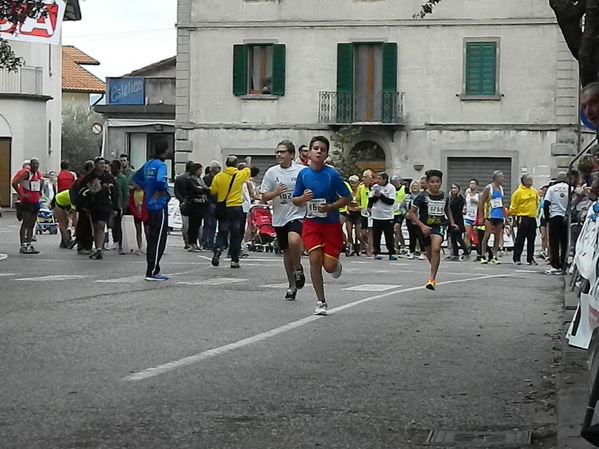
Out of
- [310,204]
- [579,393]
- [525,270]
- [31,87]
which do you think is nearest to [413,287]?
[310,204]

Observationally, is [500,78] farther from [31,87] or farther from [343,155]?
[31,87]

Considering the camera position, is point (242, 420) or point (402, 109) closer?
point (242, 420)

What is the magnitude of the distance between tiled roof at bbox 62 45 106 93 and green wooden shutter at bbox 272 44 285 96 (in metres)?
53.5

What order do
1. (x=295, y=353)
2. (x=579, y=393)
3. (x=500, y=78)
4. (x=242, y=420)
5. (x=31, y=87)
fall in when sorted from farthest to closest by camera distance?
1. (x=31, y=87)
2. (x=500, y=78)
3. (x=295, y=353)
4. (x=579, y=393)
5. (x=242, y=420)

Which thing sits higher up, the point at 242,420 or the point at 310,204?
the point at 310,204

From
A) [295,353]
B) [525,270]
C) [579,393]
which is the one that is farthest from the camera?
[525,270]

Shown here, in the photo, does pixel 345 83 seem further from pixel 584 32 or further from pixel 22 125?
pixel 584 32

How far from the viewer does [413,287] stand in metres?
18.8

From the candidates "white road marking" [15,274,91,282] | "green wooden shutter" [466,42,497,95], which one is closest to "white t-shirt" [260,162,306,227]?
"white road marking" [15,274,91,282]

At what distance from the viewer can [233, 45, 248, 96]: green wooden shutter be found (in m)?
45.1

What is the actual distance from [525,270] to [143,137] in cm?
3094

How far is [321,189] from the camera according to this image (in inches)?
565

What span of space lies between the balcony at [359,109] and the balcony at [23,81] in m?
20.1

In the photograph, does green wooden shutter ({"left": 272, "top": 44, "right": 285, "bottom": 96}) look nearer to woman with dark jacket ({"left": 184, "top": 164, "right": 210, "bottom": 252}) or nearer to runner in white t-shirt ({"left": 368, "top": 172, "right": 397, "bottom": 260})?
runner in white t-shirt ({"left": 368, "top": 172, "right": 397, "bottom": 260})
